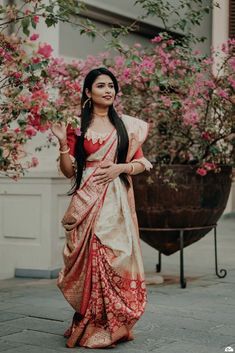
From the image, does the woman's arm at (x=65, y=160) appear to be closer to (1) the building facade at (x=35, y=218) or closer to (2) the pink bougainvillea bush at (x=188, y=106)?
(2) the pink bougainvillea bush at (x=188, y=106)

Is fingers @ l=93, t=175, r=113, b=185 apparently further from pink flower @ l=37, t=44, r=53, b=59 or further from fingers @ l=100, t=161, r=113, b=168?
pink flower @ l=37, t=44, r=53, b=59

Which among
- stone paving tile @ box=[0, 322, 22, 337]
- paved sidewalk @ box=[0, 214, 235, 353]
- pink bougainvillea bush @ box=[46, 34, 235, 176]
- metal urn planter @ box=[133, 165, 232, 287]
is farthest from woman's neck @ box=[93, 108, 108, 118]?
metal urn planter @ box=[133, 165, 232, 287]

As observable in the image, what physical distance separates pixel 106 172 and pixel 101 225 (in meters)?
0.36

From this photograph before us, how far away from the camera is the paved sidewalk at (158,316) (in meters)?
5.29

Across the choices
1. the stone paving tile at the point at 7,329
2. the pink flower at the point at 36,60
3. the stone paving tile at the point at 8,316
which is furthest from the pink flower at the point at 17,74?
the stone paving tile at the point at 8,316

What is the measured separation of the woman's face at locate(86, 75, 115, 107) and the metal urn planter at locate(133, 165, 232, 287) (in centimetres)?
254

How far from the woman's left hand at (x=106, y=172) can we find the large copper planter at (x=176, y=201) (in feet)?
8.37

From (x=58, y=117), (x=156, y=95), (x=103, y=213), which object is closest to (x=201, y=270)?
(x=156, y=95)

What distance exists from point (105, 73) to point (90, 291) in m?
1.48

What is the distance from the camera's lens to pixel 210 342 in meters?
5.37

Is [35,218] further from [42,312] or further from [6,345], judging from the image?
[6,345]

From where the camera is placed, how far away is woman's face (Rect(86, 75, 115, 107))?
5.31 meters

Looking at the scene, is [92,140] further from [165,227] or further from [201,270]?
[201,270]

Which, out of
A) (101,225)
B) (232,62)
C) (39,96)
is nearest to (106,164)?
(101,225)
